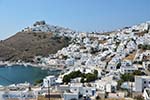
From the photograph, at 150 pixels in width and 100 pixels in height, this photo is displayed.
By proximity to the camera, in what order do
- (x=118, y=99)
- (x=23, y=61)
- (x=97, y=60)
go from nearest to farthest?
(x=118, y=99)
(x=97, y=60)
(x=23, y=61)

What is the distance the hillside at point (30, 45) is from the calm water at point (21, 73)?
4.22m

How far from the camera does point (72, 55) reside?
4022cm

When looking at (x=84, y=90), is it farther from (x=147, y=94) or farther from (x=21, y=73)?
(x=21, y=73)

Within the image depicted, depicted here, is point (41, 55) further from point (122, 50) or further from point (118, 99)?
point (118, 99)

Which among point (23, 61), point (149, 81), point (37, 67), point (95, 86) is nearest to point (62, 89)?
point (95, 86)

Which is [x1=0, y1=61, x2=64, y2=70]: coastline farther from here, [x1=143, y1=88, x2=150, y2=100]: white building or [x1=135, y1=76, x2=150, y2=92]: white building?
[x1=143, y1=88, x2=150, y2=100]: white building

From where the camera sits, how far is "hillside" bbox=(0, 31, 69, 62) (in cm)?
4584

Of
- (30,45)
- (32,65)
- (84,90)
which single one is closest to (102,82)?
(84,90)

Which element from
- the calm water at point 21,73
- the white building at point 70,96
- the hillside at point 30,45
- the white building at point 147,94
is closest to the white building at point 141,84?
the white building at point 147,94

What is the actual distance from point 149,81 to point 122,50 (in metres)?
16.1

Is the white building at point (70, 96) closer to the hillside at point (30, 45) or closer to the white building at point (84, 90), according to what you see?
the white building at point (84, 90)

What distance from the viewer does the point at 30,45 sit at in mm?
49156

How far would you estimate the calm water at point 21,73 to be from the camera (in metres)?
31.4

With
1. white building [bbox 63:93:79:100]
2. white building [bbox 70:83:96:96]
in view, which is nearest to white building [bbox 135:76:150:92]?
white building [bbox 70:83:96:96]
